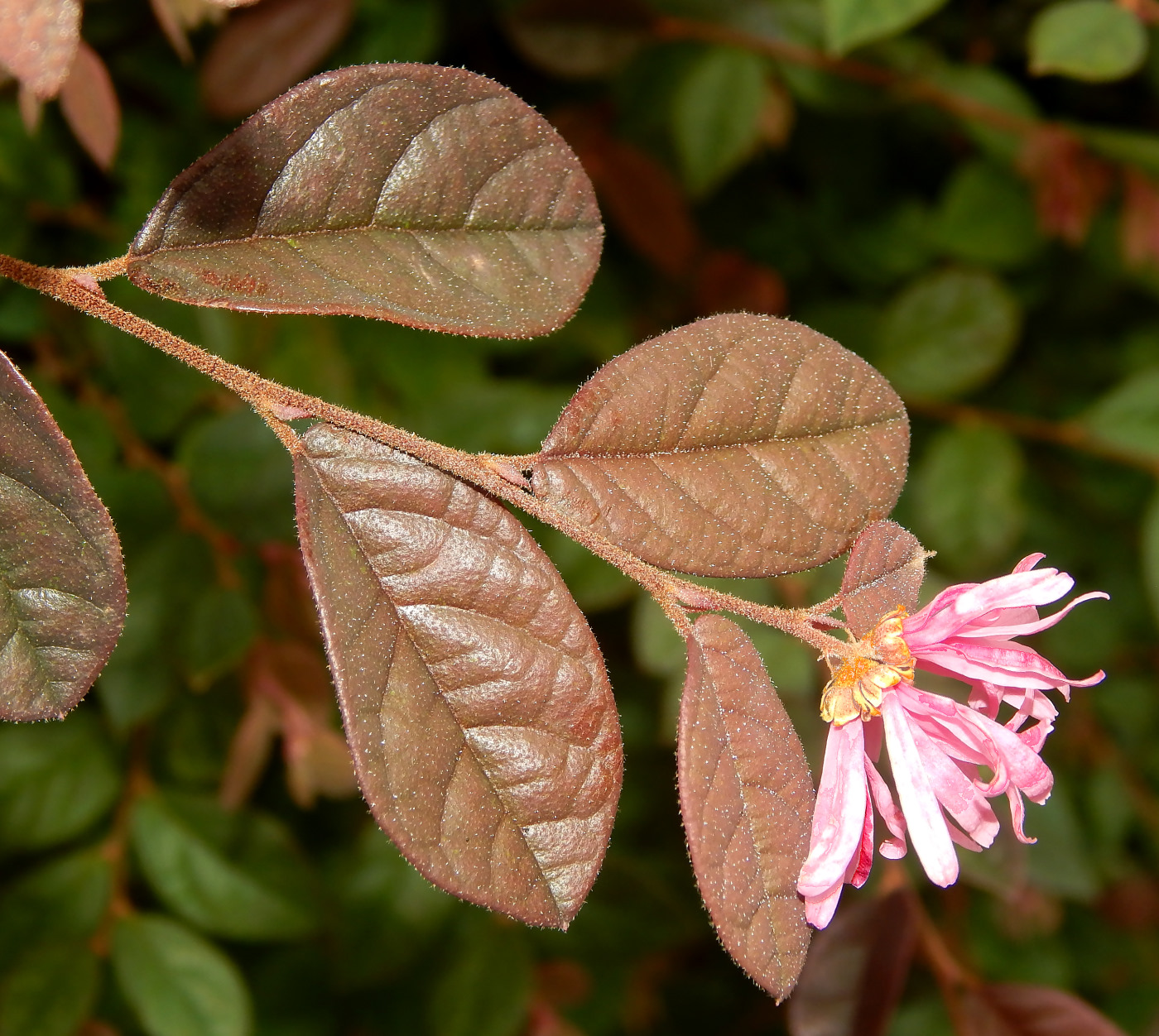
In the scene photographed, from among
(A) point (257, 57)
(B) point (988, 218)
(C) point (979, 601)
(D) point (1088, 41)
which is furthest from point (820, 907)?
(B) point (988, 218)

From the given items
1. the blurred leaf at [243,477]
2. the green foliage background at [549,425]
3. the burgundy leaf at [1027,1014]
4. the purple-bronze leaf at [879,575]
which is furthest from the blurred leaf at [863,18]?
the burgundy leaf at [1027,1014]

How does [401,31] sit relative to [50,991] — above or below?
above

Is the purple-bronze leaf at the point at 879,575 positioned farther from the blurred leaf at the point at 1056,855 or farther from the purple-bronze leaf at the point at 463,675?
the blurred leaf at the point at 1056,855

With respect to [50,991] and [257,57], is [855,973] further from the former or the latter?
[257,57]

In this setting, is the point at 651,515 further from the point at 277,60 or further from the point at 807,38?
the point at 807,38

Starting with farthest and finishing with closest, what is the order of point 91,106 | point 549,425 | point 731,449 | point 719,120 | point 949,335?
1. point 949,335
2. point 719,120
3. point 549,425
4. point 91,106
5. point 731,449

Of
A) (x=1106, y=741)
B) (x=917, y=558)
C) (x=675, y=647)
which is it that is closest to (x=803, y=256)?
(x=675, y=647)
